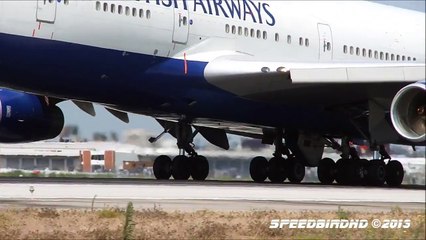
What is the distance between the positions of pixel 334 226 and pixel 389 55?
58.2 ft

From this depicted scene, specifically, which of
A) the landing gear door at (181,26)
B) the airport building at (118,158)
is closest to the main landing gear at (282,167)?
the airport building at (118,158)

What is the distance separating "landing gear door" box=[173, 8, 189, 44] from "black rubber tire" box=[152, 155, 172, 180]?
14.8ft

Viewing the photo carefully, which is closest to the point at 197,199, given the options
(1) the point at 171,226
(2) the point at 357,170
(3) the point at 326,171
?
(1) the point at 171,226

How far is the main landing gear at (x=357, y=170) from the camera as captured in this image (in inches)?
1011

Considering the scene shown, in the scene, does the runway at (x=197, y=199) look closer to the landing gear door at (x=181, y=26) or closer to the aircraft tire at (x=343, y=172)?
the landing gear door at (x=181, y=26)

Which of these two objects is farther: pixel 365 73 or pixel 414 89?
pixel 365 73

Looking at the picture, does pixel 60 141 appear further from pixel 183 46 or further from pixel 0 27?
pixel 0 27

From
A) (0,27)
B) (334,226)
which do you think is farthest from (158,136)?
(334,226)

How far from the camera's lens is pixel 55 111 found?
78.7 feet

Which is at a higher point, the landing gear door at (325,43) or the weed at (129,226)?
the landing gear door at (325,43)

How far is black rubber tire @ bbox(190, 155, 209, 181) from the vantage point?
26.0 m

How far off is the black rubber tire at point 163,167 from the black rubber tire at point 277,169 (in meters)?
2.59

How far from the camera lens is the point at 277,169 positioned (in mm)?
26781

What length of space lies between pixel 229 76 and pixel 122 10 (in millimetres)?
2981
